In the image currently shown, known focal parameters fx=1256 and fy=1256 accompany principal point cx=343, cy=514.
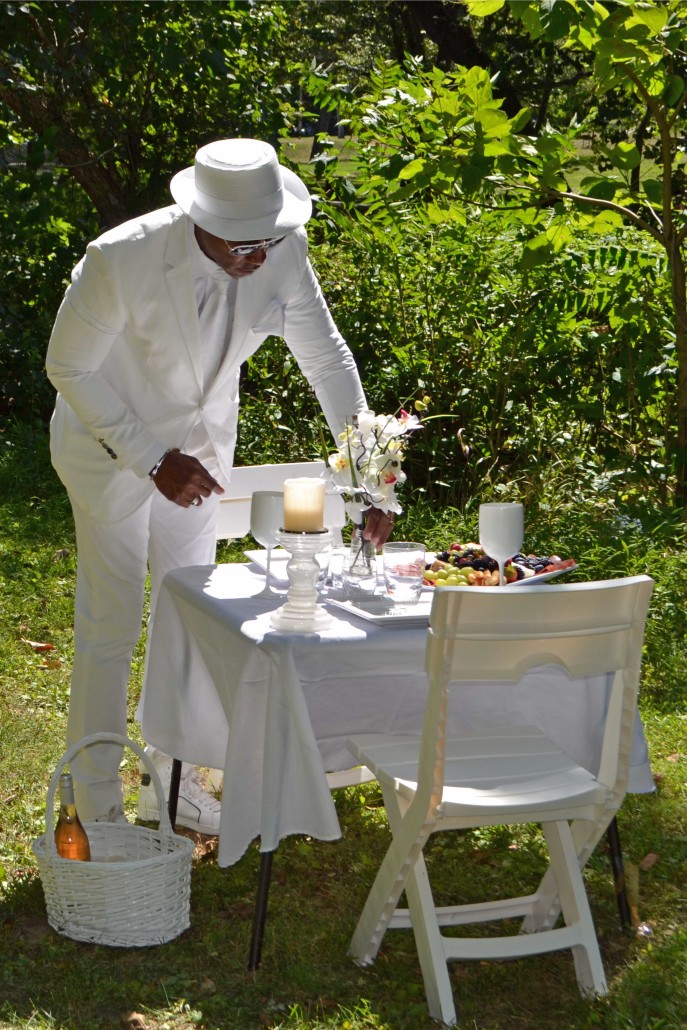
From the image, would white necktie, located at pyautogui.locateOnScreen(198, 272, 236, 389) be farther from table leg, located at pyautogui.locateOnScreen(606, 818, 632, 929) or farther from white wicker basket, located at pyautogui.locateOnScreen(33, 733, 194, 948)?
table leg, located at pyautogui.locateOnScreen(606, 818, 632, 929)

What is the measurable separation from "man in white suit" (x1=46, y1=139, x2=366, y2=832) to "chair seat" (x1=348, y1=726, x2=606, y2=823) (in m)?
0.97

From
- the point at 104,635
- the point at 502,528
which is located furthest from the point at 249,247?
the point at 104,635

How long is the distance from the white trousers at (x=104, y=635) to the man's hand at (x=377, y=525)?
0.80m

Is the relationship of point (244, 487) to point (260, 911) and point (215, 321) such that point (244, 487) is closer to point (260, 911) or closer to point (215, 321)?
point (215, 321)

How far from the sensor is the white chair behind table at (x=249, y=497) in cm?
427

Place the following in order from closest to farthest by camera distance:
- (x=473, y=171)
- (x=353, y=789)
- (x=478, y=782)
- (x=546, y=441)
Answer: (x=478, y=782) < (x=353, y=789) < (x=473, y=171) < (x=546, y=441)

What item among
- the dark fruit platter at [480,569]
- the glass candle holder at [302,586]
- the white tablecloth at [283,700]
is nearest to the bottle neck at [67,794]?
the white tablecloth at [283,700]

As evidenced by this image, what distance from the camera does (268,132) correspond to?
961 centimetres

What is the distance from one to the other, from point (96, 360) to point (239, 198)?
26.0 inches

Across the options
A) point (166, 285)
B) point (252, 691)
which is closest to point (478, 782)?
point (252, 691)

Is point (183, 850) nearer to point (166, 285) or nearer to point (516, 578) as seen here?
point (516, 578)

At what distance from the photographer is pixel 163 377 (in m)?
3.94

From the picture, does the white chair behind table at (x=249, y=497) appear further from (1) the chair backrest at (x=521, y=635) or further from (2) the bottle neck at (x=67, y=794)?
(1) the chair backrest at (x=521, y=635)

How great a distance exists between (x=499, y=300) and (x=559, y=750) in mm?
4782
